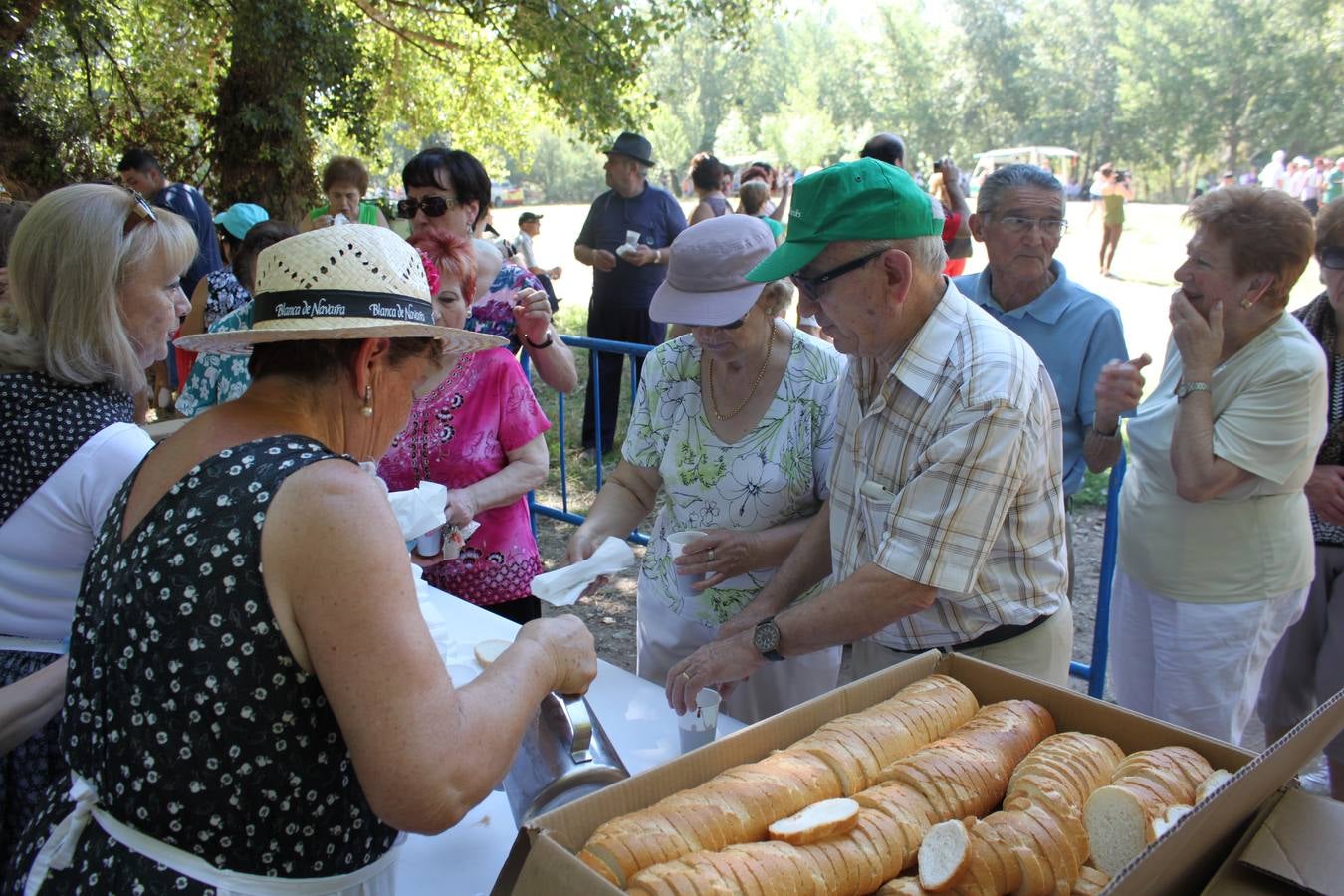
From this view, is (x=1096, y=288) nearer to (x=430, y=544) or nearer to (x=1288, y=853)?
(x=430, y=544)

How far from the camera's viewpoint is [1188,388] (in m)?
2.68

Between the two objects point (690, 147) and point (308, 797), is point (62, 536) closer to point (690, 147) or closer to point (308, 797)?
point (308, 797)

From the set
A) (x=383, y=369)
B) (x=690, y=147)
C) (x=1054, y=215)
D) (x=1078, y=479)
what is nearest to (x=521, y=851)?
(x=383, y=369)

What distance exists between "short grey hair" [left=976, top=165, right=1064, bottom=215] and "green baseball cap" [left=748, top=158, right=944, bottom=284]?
1.72 meters

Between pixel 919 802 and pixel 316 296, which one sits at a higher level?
pixel 316 296

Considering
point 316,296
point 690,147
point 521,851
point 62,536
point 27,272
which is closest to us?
point 521,851

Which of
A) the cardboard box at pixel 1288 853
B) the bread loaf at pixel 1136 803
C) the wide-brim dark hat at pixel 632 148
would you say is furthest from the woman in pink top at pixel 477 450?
the wide-brim dark hat at pixel 632 148

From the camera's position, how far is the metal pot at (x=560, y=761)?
1.39m

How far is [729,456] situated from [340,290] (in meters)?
1.36

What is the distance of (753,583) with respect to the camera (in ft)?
8.40

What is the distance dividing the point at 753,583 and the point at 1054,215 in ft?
6.16

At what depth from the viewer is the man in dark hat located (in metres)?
7.62

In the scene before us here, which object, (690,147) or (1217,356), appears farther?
(690,147)

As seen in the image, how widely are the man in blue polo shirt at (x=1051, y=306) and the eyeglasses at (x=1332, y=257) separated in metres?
0.61
